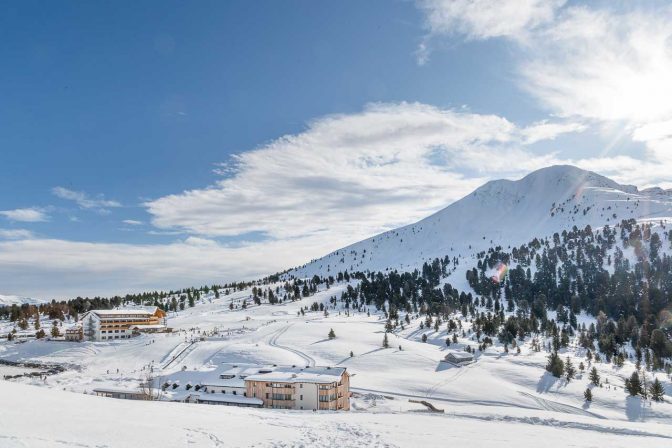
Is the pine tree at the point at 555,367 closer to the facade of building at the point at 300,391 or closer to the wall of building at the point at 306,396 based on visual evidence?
the facade of building at the point at 300,391

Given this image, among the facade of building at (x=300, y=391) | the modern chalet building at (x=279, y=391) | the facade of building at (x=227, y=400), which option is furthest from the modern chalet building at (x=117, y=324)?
the facade of building at (x=300, y=391)

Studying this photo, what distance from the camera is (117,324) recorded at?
4973 inches

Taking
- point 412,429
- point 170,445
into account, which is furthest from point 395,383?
point 170,445

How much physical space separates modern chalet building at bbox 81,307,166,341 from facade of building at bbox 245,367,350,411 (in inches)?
2925

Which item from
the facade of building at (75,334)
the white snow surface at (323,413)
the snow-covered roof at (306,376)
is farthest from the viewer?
the facade of building at (75,334)

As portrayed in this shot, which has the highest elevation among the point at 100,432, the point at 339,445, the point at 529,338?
the point at 100,432

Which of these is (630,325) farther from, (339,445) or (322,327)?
(339,445)

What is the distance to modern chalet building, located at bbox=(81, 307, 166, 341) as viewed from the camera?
120875 millimetres

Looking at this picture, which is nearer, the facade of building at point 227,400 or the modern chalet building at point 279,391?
the modern chalet building at point 279,391

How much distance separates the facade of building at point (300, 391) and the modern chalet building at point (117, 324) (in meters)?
74.3

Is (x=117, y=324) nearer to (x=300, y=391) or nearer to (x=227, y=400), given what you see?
(x=227, y=400)

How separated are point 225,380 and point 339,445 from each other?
45.5m

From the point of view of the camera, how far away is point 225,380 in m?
66.9

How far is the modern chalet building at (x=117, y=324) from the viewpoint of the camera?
121 meters
